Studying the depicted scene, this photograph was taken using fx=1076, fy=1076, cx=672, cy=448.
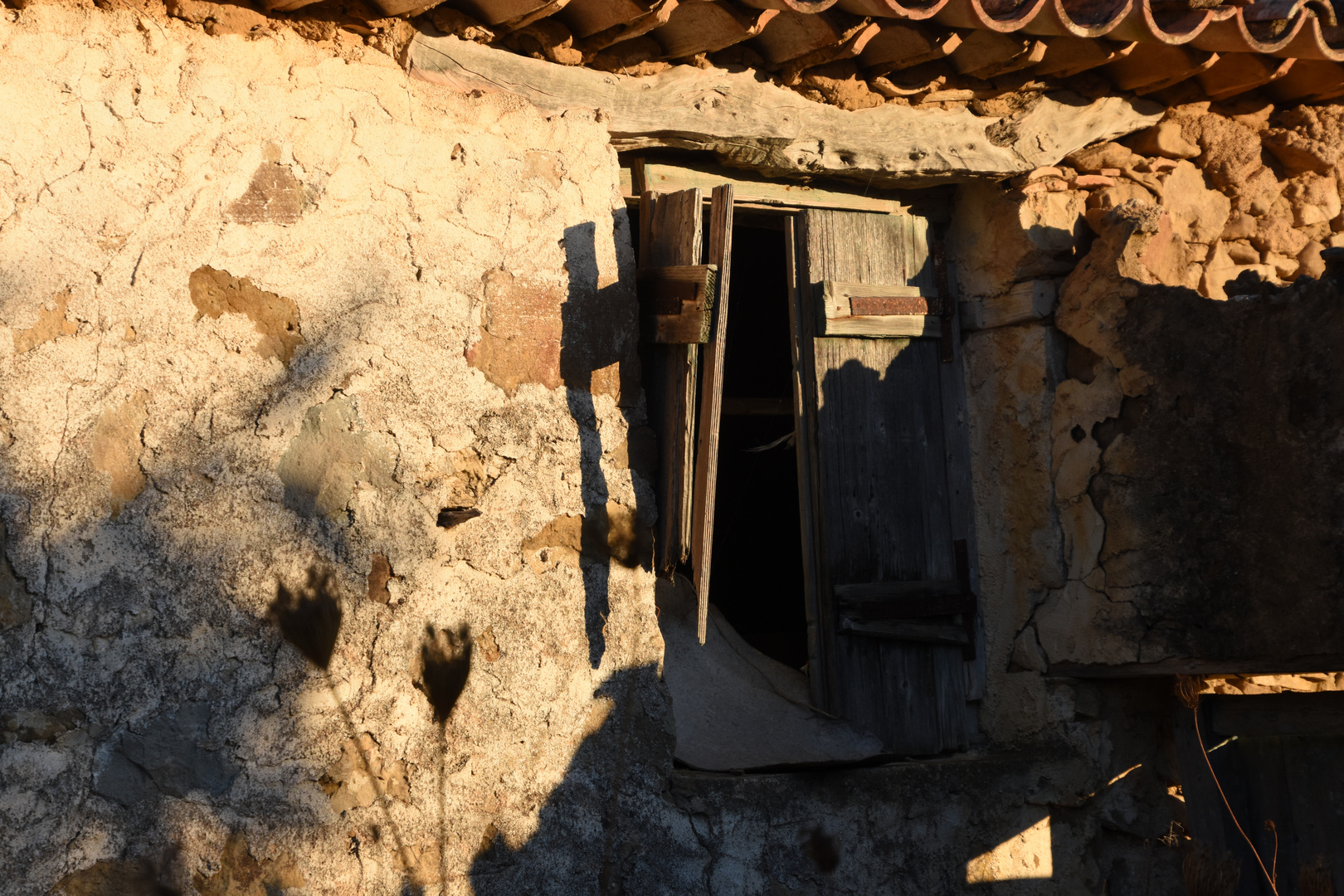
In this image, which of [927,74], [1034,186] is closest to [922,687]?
[1034,186]

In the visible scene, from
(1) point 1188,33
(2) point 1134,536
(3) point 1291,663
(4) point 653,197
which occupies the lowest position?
(3) point 1291,663

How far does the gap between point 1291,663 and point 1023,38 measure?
6.41 feet

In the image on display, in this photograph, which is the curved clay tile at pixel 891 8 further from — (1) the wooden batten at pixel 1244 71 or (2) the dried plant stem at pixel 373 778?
(2) the dried plant stem at pixel 373 778

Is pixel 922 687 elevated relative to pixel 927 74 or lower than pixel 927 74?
lower

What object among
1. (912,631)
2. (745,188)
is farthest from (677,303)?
(912,631)

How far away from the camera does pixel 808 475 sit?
3.40 meters

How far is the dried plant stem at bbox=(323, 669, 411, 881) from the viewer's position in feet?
7.85

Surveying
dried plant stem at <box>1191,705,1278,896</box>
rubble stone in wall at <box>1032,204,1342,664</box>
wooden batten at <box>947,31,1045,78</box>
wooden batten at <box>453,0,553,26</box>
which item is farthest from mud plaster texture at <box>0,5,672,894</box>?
dried plant stem at <box>1191,705,1278,896</box>

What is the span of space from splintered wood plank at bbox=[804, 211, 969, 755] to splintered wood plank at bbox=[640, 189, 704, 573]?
67cm

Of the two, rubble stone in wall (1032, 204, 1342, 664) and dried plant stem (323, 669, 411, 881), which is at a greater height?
rubble stone in wall (1032, 204, 1342, 664)

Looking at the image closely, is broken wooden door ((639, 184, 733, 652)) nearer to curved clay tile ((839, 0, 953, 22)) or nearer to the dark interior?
curved clay tile ((839, 0, 953, 22))

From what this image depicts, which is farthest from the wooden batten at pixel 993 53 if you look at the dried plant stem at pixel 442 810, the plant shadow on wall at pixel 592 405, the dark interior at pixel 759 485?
the dried plant stem at pixel 442 810

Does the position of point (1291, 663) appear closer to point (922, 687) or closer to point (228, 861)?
point (922, 687)

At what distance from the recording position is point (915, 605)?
3.43 m
